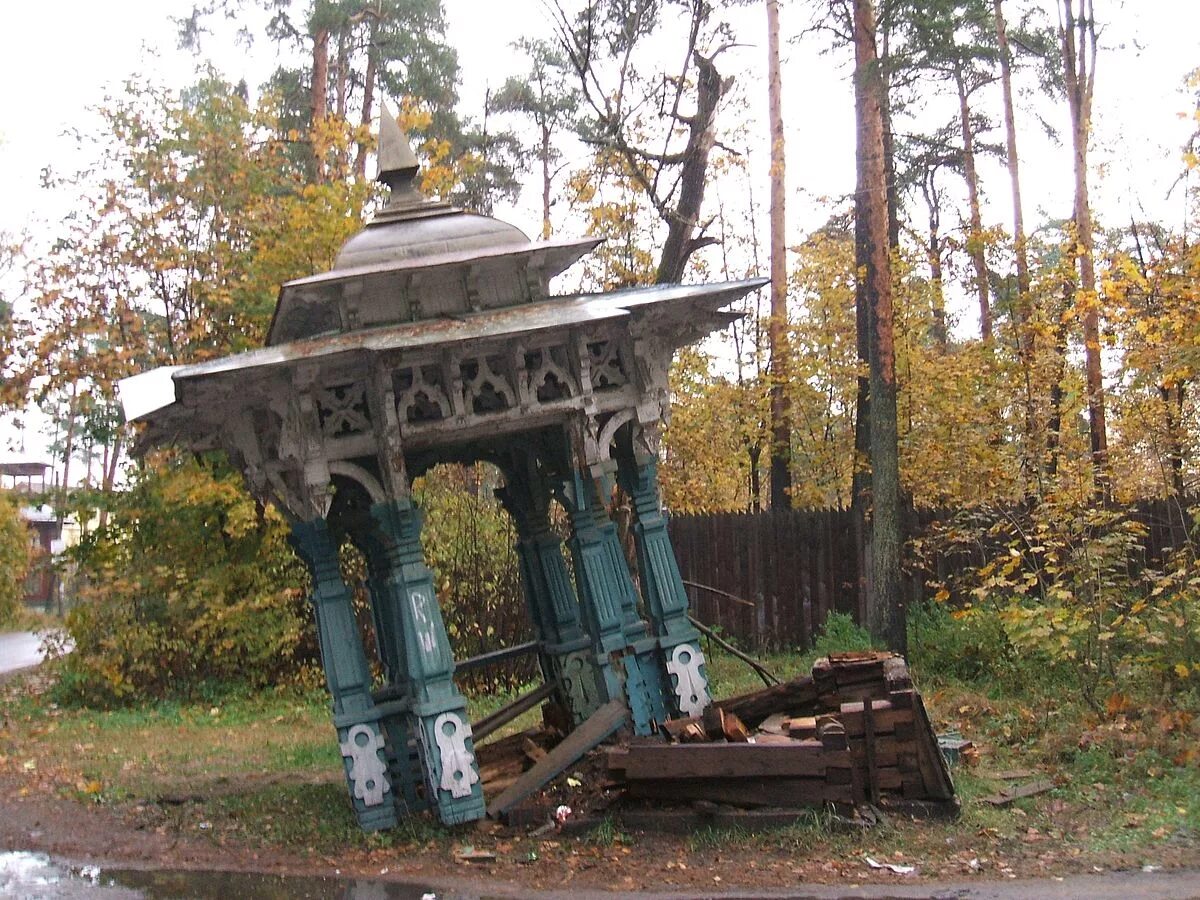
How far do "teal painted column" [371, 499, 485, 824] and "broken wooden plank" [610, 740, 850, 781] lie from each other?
1.16 m

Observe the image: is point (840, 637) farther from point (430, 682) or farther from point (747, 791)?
point (430, 682)

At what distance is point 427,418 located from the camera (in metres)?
8.85

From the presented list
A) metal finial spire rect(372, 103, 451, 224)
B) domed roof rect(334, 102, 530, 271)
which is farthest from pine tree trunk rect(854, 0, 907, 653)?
metal finial spire rect(372, 103, 451, 224)

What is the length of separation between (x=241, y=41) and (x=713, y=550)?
1328cm

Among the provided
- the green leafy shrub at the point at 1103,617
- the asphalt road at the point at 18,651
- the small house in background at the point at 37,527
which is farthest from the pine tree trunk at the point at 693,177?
the small house in background at the point at 37,527

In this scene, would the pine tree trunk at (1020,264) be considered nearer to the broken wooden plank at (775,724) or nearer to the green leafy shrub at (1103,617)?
the green leafy shrub at (1103,617)

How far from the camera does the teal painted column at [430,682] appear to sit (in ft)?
26.7

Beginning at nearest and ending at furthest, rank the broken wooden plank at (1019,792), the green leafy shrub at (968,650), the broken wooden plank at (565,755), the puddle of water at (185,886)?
1. the puddle of water at (185,886)
2. the broken wooden plank at (1019,792)
3. the broken wooden plank at (565,755)
4. the green leafy shrub at (968,650)

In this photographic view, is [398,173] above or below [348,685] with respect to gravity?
above

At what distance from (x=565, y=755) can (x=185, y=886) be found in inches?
101

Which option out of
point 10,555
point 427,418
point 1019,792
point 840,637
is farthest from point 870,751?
point 10,555

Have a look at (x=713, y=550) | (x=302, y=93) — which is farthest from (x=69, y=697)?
(x=302, y=93)

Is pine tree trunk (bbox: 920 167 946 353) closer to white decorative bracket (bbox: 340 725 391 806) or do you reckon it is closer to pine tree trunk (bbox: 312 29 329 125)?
pine tree trunk (bbox: 312 29 329 125)

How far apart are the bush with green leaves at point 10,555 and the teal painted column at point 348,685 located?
30.5 meters
